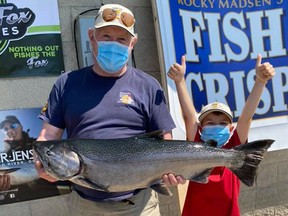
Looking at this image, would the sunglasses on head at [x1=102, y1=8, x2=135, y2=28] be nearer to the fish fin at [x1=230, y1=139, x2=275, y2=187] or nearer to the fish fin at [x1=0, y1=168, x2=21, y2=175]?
the fish fin at [x1=230, y1=139, x2=275, y2=187]

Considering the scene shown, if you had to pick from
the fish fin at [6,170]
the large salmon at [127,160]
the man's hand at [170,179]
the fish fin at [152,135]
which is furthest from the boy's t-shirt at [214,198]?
the fish fin at [6,170]

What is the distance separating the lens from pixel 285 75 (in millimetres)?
4211

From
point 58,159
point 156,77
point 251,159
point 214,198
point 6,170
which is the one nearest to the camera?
point 58,159

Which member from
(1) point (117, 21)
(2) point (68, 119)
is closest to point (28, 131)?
(2) point (68, 119)

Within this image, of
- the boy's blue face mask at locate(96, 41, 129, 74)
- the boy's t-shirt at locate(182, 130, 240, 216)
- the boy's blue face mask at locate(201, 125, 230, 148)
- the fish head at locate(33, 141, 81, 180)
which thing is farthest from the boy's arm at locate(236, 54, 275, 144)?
the fish head at locate(33, 141, 81, 180)

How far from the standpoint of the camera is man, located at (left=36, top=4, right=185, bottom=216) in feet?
7.52

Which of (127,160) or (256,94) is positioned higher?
(256,94)

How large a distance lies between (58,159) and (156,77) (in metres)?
2.15

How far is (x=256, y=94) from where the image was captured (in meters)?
2.83

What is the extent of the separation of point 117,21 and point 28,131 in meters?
1.63

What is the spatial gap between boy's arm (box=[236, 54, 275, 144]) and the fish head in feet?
4.24

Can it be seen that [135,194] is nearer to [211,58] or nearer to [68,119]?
[68,119]

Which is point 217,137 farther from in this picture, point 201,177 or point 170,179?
point 170,179

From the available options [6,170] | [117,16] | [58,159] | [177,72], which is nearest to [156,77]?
[177,72]
